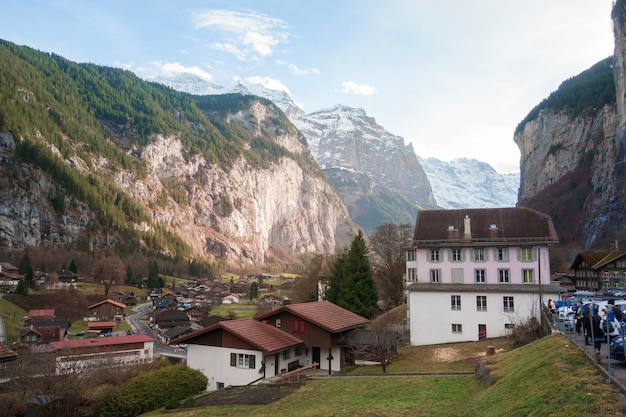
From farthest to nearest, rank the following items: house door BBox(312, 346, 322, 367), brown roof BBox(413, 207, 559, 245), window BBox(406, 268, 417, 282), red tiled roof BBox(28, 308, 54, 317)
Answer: red tiled roof BBox(28, 308, 54, 317) < window BBox(406, 268, 417, 282) < brown roof BBox(413, 207, 559, 245) < house door BBox(312, 346, 322, 367)

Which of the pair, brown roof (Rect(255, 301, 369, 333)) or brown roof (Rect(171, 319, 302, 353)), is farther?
brown roof (Rect(255, 301, 369, 333))

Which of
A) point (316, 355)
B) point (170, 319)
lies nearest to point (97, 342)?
point (170, 319)

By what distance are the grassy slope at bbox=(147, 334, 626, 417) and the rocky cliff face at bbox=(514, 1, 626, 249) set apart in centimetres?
9924

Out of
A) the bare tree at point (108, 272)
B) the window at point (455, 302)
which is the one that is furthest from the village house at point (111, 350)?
the bare tree at point (108, 272)

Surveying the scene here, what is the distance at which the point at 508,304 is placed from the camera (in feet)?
126

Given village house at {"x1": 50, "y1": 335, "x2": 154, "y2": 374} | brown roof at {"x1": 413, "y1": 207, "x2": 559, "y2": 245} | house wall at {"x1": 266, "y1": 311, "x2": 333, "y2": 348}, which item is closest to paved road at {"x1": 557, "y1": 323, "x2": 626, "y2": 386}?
house wall at {"x1": 266, "y1": 311, "x2": 333, "y2": 348}

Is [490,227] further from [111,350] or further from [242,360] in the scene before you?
[111,350]

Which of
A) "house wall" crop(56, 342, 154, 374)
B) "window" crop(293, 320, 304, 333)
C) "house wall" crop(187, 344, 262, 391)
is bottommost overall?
"house wall" crop(56, 342, 154, 374)

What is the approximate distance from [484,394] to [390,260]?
47881 mm

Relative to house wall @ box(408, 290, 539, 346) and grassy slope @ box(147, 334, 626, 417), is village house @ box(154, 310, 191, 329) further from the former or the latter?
grassy slope @ box(147, 334, 626, 417)

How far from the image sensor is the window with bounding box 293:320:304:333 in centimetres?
3622

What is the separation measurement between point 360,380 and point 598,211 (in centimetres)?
11038

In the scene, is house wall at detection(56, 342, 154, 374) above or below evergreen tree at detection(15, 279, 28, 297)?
below

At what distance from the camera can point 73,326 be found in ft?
294
